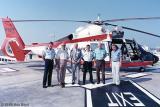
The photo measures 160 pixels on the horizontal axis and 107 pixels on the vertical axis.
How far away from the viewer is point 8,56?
2031 cm

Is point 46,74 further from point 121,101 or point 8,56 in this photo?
point 8,56

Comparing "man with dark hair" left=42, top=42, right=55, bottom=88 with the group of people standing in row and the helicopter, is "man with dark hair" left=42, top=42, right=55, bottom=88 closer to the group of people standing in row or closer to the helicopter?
the group of people standing in row

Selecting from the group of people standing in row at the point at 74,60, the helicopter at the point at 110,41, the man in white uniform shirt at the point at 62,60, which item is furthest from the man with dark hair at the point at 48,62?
the helicopter at the point at 110,41

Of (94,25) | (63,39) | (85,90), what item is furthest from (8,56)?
(85,90)

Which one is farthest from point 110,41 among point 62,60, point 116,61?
point 62,60

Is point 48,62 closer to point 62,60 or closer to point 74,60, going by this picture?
point 62,60

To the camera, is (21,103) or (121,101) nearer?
(21,103)

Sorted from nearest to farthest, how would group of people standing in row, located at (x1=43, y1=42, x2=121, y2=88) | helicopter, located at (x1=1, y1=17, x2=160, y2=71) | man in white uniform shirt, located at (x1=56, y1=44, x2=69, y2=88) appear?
group of people standing in row, located at (x1=43, y1=42, x2=121, y2=88) → man in white uniform shirt, located at (x1=56, y1=44, x2=69, y2=88) → helicopter, located at (x1=1, y1=17, x2=160, y2=71)

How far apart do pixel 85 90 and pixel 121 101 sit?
2.08 meters

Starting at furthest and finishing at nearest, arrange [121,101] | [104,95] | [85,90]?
[85,90] → [104,95] → [121,101]

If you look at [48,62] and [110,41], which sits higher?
[110,41]

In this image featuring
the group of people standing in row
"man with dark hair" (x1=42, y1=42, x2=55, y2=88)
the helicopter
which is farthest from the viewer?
the helicopter

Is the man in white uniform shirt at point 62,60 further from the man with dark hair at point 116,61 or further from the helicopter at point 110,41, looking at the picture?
the helicopter at point 110,41

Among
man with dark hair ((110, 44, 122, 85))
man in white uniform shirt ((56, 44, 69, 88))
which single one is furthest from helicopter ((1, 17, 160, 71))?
man in white uniform shirt ((56, 44, 69, 88))
